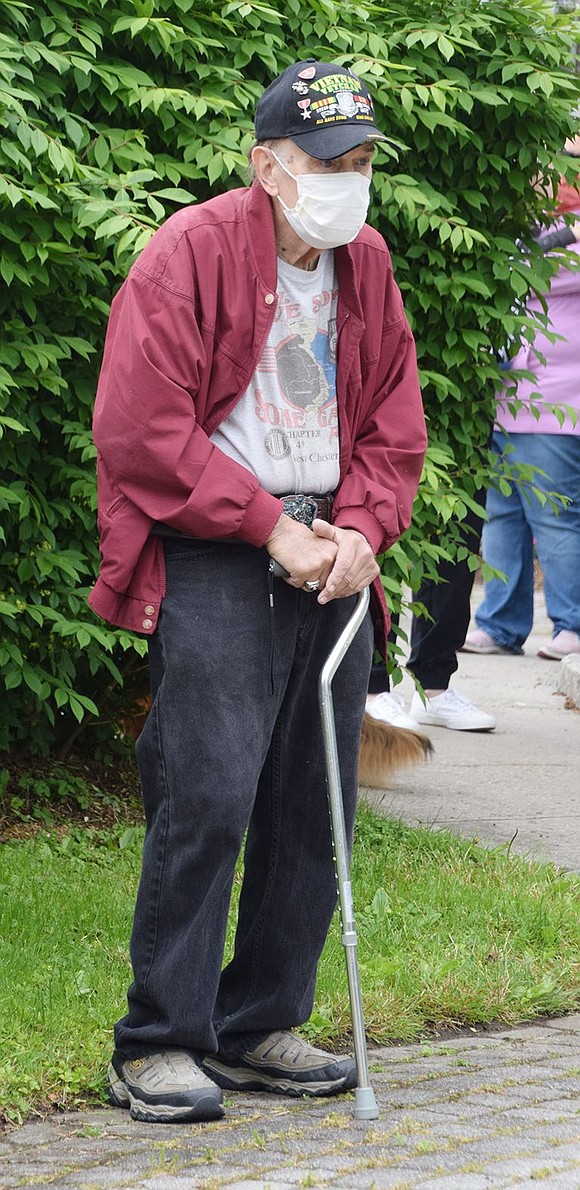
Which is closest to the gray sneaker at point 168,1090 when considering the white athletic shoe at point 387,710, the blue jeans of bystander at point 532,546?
the white athletic shoe at point 387,710

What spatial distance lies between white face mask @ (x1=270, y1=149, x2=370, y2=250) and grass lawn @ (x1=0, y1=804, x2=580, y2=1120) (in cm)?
177

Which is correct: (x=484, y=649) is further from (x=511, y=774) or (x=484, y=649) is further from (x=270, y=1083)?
(x=270, y=1083)

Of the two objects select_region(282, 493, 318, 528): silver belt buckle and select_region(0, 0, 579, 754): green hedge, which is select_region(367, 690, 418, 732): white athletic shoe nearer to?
select_region(0, 0, 579, 754): green hedge

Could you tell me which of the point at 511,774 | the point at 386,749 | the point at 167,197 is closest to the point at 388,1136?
the point at 167,197

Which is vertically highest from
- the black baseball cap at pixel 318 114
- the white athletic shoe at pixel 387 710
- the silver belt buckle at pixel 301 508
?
the black baseball cap at pixel 318 114

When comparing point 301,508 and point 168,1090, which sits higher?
point 301,508

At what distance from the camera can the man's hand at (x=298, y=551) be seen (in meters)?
3.41

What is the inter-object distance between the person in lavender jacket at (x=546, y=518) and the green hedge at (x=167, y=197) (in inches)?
55.6

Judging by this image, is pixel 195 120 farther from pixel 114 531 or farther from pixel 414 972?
pixel 414 972

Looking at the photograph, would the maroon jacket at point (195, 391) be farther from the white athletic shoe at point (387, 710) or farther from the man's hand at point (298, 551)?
the white athletic shoe at point (387, 710)

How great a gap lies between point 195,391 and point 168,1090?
54.0 inches

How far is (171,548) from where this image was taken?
3484mm

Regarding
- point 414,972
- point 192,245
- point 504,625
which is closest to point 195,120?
point 192,245

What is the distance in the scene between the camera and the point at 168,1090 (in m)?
3.40
